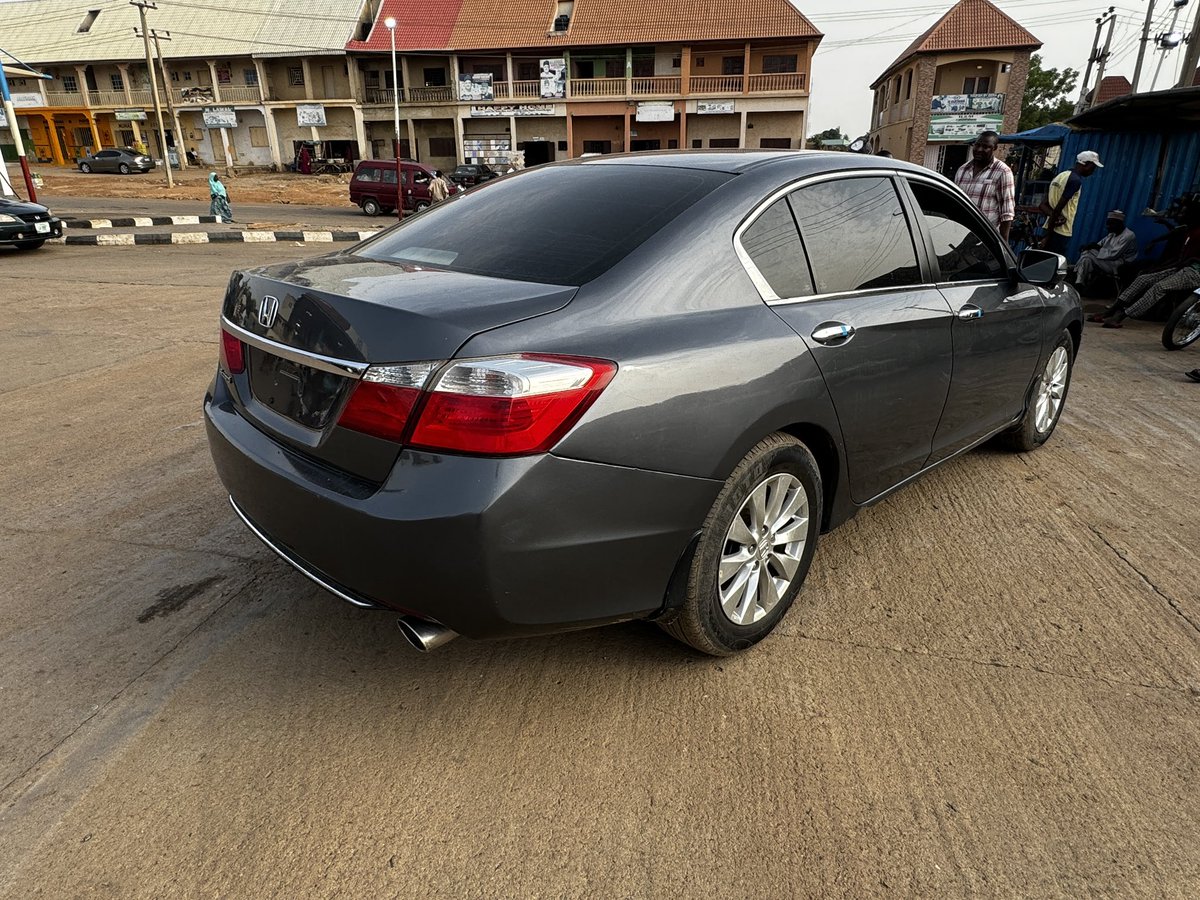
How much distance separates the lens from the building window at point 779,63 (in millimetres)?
41594

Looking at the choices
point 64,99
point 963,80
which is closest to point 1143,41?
point 963,80

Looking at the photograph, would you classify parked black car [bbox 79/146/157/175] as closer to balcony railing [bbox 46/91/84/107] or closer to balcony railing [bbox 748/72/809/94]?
balcony railing [bbox 46/91/84/107]

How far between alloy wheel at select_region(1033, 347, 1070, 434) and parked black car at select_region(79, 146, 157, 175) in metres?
49.1

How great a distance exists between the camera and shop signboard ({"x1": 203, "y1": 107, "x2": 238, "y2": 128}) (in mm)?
47188

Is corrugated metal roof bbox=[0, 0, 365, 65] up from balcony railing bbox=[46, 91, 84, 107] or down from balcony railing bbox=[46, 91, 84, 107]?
up

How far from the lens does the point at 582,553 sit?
1.97 meters

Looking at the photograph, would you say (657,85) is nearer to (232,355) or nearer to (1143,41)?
(1143,41)

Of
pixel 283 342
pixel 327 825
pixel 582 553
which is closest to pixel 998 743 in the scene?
pixel 582 553

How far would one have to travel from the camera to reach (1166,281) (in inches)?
327

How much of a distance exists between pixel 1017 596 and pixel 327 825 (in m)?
2.57

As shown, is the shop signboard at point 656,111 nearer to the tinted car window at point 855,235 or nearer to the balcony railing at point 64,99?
the balcony railing at point 64,99

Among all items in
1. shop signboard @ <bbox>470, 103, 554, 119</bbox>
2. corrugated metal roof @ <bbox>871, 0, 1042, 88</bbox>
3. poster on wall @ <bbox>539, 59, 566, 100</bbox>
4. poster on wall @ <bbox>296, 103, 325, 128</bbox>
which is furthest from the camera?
poster on wall @ <bbox>296, 103, 325, 128</bbox>

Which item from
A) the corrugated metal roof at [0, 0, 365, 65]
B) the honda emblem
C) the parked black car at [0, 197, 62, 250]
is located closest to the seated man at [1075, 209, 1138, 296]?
the honda emblem

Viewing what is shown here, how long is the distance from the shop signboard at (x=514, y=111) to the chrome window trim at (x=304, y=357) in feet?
146
